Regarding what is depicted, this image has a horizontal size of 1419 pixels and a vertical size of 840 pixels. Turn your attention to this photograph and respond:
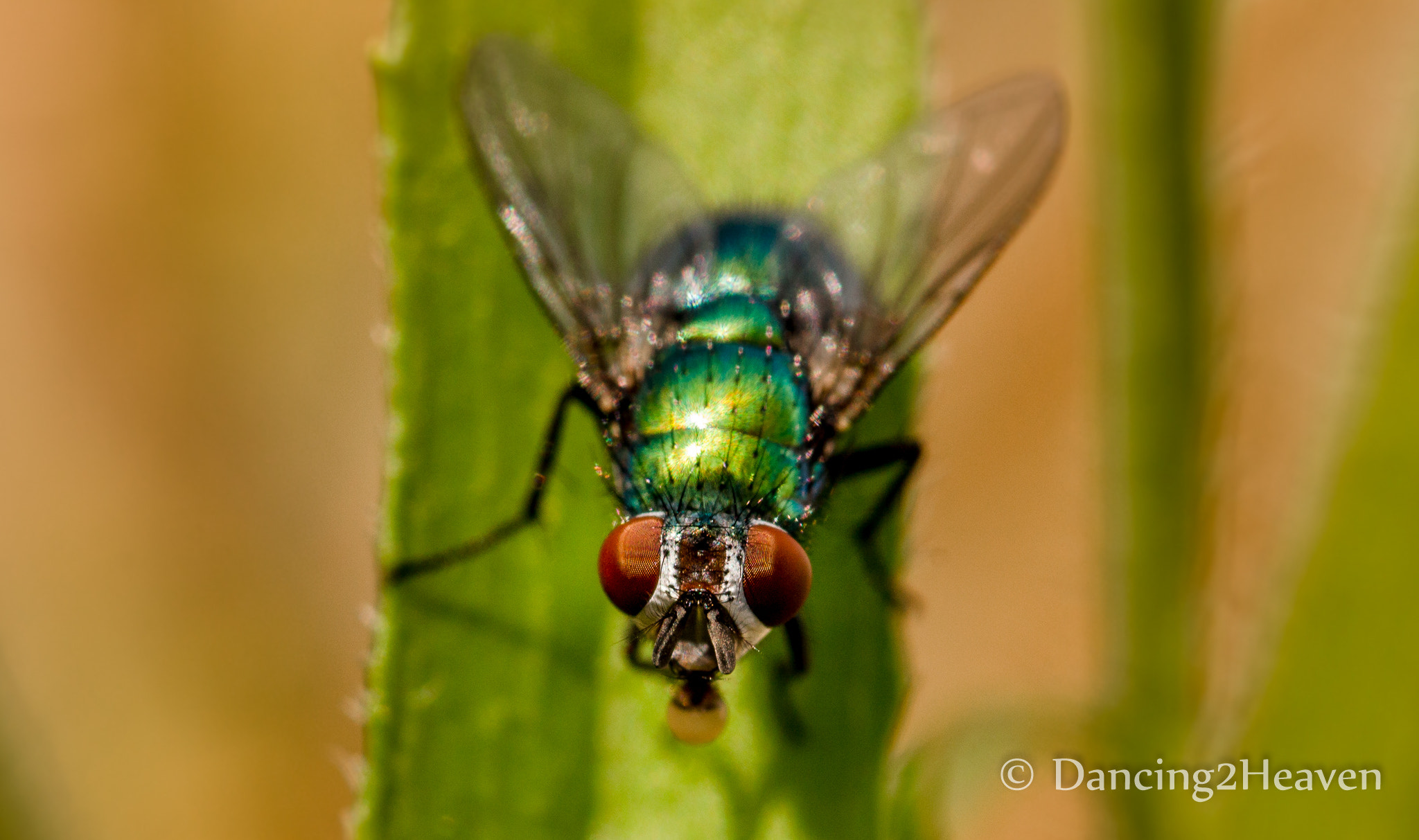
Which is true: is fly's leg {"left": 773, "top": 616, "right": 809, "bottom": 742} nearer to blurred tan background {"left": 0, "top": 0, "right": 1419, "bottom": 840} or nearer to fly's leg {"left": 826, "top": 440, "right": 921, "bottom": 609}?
fly's leg {"left": 826, "top": 440, "right": 921, "bottom": 609}

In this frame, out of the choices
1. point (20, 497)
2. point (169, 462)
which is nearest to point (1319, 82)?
point (169, 462)

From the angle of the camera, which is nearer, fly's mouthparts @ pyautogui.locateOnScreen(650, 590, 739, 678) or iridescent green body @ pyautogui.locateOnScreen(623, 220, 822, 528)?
fly's mouthparts @ pyautogui.locateOnScreen(650, 590, 739, 678)

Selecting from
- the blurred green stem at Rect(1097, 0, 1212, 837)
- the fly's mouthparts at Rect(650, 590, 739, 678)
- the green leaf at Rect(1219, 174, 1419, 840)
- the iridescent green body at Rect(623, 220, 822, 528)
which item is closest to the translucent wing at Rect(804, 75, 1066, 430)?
the iridescent green body at Rect(623, 220, 822, 528)

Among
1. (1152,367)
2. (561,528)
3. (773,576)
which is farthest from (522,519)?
(1152,367)

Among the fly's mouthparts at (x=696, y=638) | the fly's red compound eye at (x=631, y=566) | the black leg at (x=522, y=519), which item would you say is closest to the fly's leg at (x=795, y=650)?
the fly's mouthparts at (x=696, y=638)

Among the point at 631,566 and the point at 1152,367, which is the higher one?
the point at 1152,367

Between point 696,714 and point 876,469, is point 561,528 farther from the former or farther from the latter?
point 876,469
